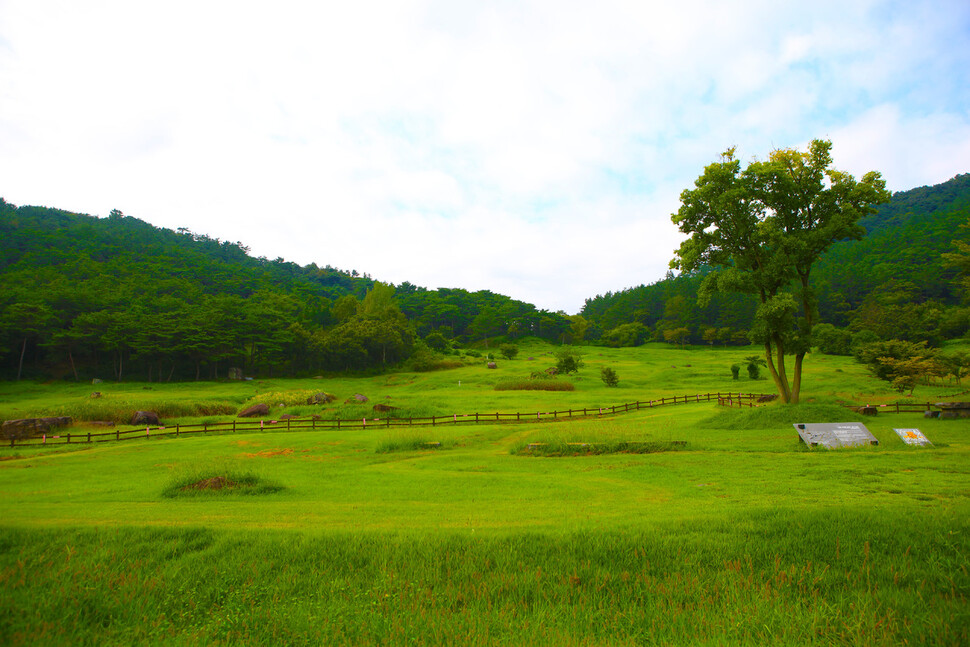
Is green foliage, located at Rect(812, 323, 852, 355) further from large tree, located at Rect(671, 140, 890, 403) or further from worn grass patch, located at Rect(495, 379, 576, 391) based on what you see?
large tree, located at Rect(671, 140, 890, 403)

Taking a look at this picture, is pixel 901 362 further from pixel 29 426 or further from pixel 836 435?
pixel 29 426

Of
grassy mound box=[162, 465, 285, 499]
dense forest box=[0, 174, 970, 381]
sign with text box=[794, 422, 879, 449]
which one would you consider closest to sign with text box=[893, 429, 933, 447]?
sign with text box=[794, 422, 879, 449]

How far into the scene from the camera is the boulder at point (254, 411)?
42.7 meters

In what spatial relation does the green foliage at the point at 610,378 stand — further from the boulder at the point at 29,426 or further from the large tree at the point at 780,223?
the boulder at the point at 29,426

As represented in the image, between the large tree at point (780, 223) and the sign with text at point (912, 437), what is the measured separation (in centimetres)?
1005

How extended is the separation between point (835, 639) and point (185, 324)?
8336 cm

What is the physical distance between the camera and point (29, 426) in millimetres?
32156

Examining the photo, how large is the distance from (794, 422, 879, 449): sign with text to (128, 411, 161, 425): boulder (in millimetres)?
43504

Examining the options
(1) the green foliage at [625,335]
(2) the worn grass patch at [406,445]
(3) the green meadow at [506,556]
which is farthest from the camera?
(1) the green foliage at [625,335]

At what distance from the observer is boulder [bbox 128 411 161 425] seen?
37531 mm

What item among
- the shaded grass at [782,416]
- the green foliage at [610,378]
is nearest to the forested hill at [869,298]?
the green foliage at [610,378]

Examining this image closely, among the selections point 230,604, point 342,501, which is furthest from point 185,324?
point 230,604

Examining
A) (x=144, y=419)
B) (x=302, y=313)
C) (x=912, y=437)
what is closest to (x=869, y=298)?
(x=912, y=437)

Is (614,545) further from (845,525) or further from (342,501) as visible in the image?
(342,501)
